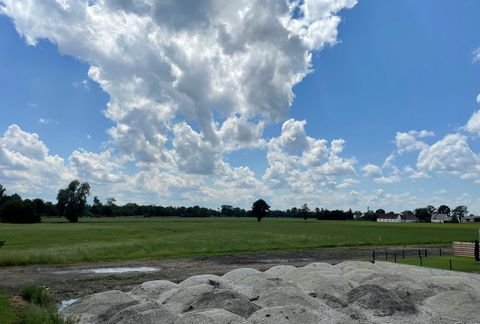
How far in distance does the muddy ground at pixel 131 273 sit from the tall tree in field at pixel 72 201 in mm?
94588

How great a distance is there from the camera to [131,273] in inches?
1045

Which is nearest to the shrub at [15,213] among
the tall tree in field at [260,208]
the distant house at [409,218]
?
the tall tree in field at [260,208]

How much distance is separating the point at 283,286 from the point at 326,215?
164 m

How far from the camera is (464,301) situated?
1500 cm

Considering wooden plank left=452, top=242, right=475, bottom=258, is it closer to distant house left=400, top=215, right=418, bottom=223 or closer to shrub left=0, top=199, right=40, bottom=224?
shrub left=0, top=199, right=40, bottom=224

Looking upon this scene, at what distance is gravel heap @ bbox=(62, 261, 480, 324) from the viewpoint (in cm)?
A: 1333

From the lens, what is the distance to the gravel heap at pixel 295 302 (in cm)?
1333

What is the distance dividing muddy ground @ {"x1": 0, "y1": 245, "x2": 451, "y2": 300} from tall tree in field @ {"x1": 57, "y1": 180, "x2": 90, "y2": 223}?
94.6m

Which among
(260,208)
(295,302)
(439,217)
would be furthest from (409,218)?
(295,302)

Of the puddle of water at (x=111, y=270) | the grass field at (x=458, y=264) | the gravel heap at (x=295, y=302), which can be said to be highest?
the grass field at (x=458, y=264)

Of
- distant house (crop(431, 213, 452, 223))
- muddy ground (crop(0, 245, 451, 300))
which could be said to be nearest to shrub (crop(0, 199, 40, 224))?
muddy ground (crop(0, 245, 451, 300))

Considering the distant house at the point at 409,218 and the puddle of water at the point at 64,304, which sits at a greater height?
the distant house at the point at 409,218

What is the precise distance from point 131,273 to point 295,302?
14.3 metres

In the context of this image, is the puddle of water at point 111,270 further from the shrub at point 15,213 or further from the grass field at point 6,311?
the shrub at point 15,213
